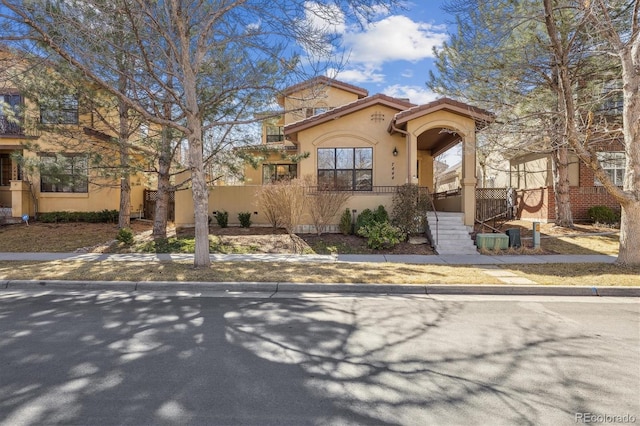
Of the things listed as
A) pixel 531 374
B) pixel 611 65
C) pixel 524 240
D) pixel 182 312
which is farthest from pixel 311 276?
pixel 611 65

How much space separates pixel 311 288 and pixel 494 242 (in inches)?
290

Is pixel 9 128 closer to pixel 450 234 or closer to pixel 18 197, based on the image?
pixel 18 197

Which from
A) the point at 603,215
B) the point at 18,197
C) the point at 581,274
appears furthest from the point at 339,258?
the point at 18,197

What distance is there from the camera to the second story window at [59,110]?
41.8ft

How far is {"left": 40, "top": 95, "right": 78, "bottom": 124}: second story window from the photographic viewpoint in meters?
12.7

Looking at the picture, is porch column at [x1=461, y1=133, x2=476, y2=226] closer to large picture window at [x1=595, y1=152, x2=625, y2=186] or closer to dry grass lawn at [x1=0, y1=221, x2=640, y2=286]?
dry grass lawn at [x1=0, y1=221, x2=640, y2=286]

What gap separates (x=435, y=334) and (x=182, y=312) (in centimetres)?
389

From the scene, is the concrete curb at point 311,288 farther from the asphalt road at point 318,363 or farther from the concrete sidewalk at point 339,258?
the concrete sidewalk at point 339,258

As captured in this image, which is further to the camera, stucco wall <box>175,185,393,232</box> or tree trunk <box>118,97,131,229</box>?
stucco wall <box>175,185,393,232</box>

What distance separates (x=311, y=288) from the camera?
7512 mm

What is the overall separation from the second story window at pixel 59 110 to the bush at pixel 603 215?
69.7ft

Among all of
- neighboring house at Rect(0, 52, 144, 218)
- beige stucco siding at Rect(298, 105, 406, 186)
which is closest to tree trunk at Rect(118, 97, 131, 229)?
neighboring house at Rect(0, 52, 144, 218)

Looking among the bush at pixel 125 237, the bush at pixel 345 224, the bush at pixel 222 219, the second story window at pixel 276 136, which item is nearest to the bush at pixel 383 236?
the bush at pixel 345 224

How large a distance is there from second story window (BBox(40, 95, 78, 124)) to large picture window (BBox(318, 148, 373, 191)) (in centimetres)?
937
